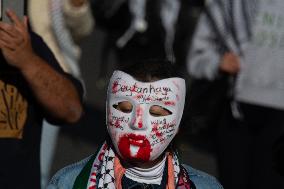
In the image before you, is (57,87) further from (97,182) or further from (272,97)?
(272,97)

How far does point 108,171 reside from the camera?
3.60 metres

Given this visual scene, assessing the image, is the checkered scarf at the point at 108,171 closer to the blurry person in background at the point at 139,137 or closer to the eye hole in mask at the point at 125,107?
the blurry person in background at the point at 139,137

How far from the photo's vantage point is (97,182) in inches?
141

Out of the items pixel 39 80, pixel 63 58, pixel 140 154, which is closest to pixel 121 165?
pixel 140 154

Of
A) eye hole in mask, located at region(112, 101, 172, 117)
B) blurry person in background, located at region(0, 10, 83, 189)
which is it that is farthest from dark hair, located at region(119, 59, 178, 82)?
blurry person in background, located at region(0, 10, 83, 189)

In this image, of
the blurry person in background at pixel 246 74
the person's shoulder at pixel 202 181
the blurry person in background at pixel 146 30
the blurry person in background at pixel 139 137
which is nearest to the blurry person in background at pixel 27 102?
the blurry person in background at pixel 139 137

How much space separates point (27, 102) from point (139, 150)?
91 centimetres

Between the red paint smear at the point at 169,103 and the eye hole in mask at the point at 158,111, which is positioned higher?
the red paint smear at the point at 169,103

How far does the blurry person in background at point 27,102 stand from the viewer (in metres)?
4.13

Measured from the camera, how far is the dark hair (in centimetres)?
366

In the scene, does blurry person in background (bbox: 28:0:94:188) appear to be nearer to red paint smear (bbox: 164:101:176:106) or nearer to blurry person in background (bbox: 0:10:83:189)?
blurry person in background (bbox: 0:10:83:189)

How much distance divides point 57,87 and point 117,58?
455 centimetres

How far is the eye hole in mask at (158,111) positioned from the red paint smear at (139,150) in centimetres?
10

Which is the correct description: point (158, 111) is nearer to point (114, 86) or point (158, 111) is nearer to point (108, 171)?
point (114, 86)
